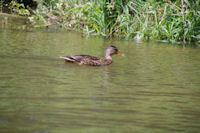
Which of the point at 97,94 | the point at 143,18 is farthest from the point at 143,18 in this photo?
the point at 97,94

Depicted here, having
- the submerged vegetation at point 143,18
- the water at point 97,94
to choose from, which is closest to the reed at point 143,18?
the submerged vegetation at point 143,18

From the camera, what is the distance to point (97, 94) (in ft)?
20.2

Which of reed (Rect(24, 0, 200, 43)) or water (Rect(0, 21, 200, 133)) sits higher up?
reed (Rect(24, 0, 200, 43))

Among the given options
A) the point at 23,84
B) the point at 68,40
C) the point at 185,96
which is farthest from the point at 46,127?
the point at 68,40

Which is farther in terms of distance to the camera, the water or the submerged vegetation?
the submerged vegetation

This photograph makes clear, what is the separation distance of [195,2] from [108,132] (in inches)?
495

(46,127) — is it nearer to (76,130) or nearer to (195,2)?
(76,130)

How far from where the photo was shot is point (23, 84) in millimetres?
6586

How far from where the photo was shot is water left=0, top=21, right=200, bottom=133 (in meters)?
4.60

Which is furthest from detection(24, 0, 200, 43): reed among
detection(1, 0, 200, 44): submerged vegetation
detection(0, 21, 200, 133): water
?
detection(0, 21, 200, 133): water

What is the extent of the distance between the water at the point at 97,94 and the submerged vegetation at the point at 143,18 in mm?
4366

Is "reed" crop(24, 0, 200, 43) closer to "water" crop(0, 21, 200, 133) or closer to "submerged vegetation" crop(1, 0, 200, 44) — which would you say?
"submerged vegetation" crop(1, 0, 200, 44)

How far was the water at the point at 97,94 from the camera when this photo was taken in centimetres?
460

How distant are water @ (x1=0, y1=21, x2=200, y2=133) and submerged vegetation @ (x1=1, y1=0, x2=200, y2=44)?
4366mm
